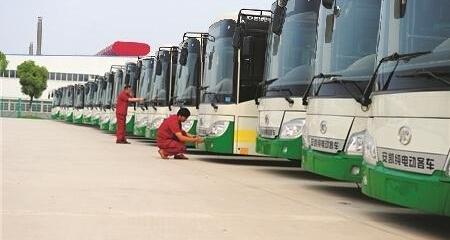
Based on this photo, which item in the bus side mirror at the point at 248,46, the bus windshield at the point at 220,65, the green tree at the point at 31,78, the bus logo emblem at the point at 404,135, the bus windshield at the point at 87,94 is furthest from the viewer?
the green tree at the point at 31,78

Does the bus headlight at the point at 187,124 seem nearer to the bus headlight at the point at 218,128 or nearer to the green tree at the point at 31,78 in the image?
the bus headlight at the point at 218,128

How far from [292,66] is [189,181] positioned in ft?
8.16

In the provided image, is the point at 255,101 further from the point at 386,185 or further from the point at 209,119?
the point at 386,185

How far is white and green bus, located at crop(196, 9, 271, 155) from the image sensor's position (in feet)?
46.5

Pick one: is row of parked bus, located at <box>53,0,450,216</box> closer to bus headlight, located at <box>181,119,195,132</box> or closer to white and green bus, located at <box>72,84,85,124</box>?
bus headlight, located at <box>181,119,195,132</box>

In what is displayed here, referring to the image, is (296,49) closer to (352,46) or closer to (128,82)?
(352,46)

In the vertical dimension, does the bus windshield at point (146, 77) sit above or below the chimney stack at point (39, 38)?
below

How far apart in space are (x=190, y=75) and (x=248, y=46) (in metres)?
4.37

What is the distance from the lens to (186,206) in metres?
8.21

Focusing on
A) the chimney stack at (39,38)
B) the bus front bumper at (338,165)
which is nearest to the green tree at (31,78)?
the chimney stack at (39,38)

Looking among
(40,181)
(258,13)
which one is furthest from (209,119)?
(40,181)

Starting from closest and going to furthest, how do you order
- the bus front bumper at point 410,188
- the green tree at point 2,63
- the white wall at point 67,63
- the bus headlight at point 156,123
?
the bus front bumper at point 410,188
the bus headlight at point 156,123
the green tree at point 2,63
the white wall at point 67,63

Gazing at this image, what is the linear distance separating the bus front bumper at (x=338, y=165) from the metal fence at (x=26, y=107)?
7241 cm

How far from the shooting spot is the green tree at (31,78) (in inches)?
3086
